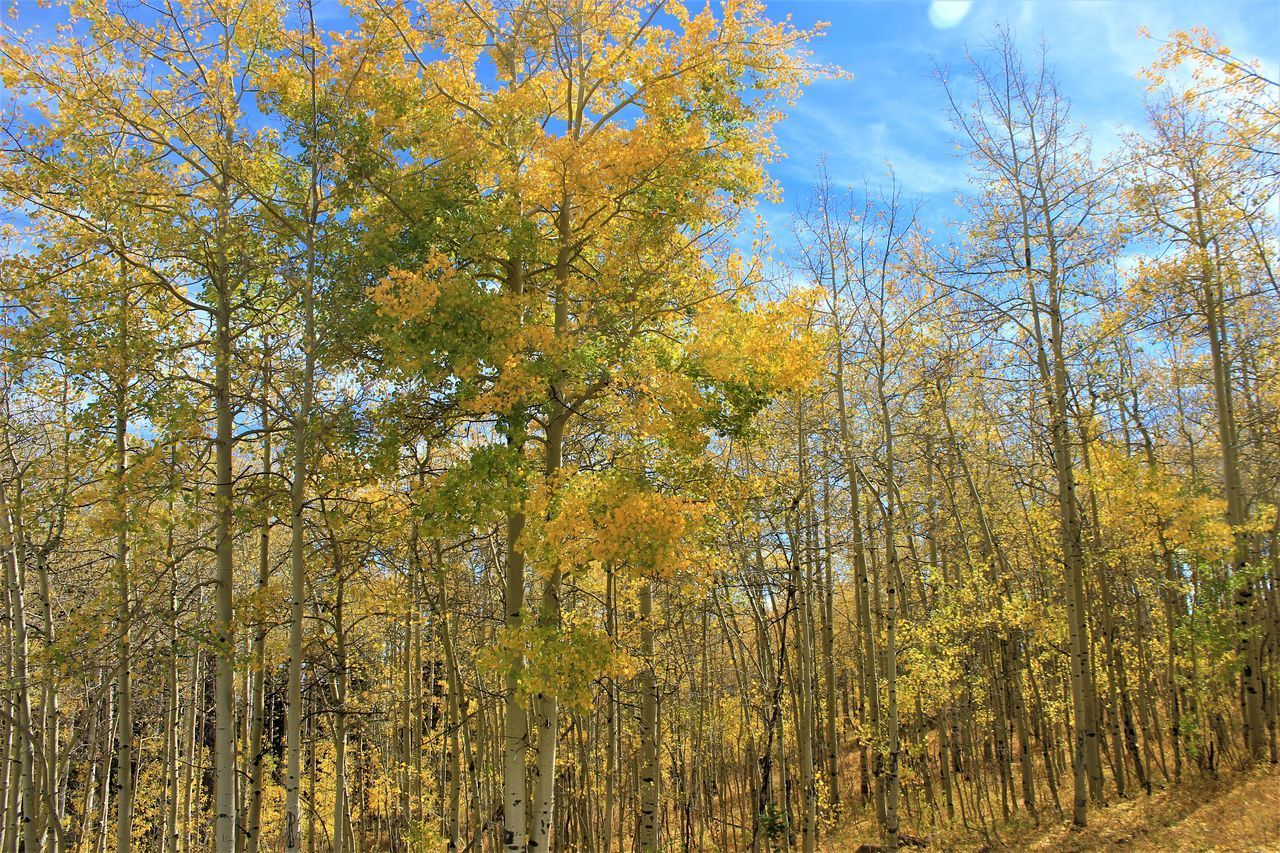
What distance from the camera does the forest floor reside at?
8555 millimetres

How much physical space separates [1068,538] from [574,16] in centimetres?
890

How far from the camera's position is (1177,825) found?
9469 mm

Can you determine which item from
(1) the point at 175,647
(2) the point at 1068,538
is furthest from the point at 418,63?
(2) the point at 1068,538

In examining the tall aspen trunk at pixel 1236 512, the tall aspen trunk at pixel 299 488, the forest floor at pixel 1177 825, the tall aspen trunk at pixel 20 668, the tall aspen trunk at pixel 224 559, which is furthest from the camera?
the tall aspen trunk at pixel 1236 512

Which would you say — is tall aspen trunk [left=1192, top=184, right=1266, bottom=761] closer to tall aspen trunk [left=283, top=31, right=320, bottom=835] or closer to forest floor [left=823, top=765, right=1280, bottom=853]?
forest floor [left=823, top=765, right=1280, bottom=853]

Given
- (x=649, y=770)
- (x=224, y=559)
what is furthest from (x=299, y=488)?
(x=649, y=770)

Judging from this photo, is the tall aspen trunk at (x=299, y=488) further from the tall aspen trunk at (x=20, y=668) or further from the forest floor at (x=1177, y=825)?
the forest floor at (x=1177, y=825)

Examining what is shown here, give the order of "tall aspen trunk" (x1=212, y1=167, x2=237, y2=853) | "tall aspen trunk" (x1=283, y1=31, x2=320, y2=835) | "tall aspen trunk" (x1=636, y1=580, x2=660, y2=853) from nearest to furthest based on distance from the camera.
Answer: "tall aspen trunk" (x1=283, y1=31, x2=320, y2=835)
"tall aspen trunk" (x1=212, y1=167, x2=237, y2=853)
"tall aspen trunk" (x1=636, y1=580, x2=660, y2=853)

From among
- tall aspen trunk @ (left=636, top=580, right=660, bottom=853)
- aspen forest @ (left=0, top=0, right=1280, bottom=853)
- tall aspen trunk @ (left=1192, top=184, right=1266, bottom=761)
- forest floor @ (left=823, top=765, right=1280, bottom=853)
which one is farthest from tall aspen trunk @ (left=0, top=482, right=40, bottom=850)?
tall aspen trunk @ (left=1192, top=184, right=1266, bottom=761)

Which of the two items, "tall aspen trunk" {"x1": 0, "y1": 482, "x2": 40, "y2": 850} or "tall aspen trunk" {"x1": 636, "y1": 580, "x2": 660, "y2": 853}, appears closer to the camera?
"tall aspen trunk" {"x1": 0, "y1": 482, "x2": 40, "y2": 850}

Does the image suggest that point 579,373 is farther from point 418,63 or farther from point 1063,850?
point 1063,850

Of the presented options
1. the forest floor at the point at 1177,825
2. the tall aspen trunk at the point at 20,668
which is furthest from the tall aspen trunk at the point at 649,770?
the tall aspen trunk at the point at 20,668

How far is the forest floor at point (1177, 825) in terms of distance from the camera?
28.1 feet

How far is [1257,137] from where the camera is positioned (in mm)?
6535
